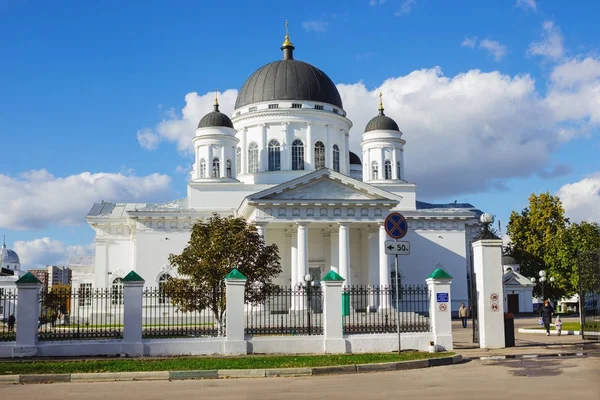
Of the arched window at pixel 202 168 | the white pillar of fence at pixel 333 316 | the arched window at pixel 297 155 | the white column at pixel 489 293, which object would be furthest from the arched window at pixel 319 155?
the white pillar of fence at pixel 333 316

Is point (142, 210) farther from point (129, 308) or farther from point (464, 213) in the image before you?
point (129, 308)

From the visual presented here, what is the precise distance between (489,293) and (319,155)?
31.6m

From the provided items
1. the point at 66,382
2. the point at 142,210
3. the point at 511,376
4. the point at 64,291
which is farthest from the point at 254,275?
the point at 142,210

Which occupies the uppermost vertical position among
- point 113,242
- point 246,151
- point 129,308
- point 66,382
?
point 246,151

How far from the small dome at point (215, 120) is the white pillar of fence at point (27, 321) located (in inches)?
1191

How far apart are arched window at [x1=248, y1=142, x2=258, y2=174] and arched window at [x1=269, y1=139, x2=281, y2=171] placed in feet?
3.77

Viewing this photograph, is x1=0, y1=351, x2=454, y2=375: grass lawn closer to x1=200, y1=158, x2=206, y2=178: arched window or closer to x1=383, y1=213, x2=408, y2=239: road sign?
x1=383, y1=213, x2=408, y2=239: road sign

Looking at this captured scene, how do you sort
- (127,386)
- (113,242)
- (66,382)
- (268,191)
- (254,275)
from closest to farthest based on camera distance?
1. (127,386)
2. (66,382)
3. (254,275)
4. (268,191)
5. (113,242)

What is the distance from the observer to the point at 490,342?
70.9ft

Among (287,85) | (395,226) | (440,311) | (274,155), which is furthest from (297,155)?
(395,226)

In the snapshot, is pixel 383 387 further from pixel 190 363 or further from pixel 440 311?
pixel 440 311

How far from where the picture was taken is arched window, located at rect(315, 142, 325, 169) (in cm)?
5228

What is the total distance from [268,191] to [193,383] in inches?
1072

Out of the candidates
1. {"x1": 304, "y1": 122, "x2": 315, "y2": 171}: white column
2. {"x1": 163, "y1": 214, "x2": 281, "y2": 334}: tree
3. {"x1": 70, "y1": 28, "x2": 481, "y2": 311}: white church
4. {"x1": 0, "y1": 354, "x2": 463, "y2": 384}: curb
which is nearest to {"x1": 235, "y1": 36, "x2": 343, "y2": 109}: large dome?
{"x1": 70, "y1": 28, "x2": 481, "y2": 311}: white church
